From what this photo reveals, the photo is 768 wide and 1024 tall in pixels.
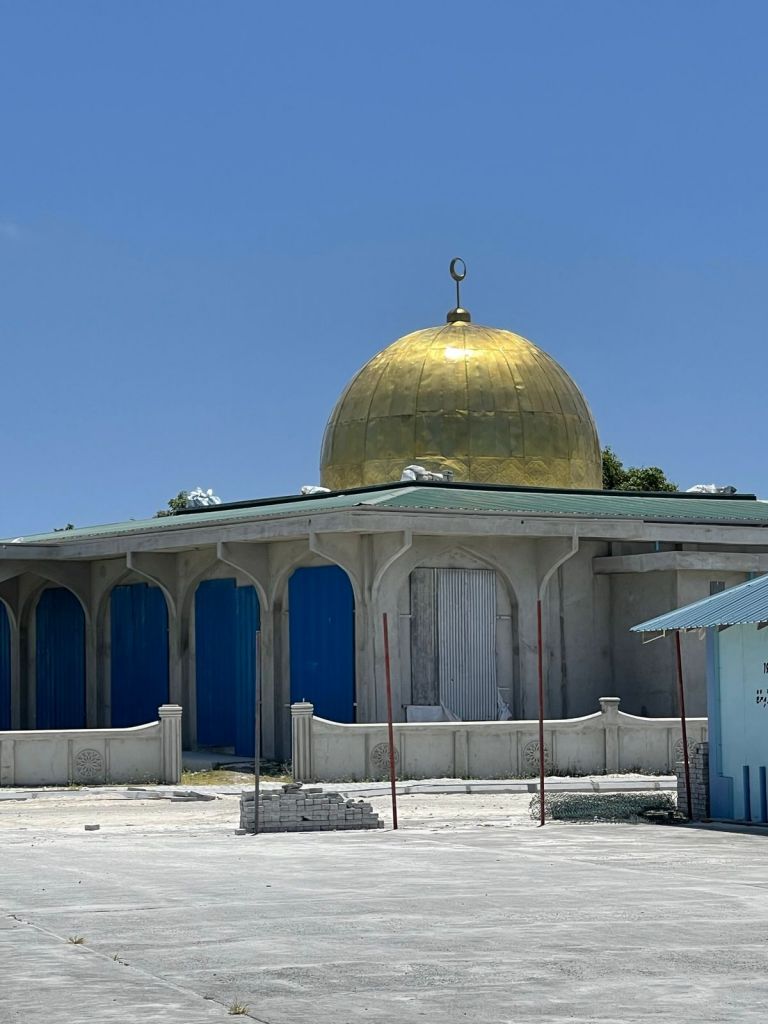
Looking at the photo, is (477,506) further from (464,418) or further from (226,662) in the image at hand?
(464,418)

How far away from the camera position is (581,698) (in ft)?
110

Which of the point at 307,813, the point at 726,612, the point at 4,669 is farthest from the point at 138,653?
the point at 726,612

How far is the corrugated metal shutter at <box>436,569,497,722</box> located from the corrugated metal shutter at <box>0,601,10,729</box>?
41.9ft

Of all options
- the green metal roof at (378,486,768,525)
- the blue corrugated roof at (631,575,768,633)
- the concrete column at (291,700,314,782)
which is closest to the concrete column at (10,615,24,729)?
the green metal roof at (378,486,768,525)

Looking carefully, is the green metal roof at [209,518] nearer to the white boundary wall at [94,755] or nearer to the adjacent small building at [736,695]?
the white boundary wall at [94,755]

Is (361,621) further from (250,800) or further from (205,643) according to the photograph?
(250,800)

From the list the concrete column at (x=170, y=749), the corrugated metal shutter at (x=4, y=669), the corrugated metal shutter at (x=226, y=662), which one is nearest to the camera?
the concrete column at (x=170, y=749)

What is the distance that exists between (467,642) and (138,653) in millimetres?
8106

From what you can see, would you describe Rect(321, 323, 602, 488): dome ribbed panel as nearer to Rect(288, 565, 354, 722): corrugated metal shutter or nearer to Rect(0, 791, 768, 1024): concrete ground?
Rect(288, 565, 354, 722): corrugated metal shutter

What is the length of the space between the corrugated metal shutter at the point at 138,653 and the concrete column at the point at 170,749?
292 inches

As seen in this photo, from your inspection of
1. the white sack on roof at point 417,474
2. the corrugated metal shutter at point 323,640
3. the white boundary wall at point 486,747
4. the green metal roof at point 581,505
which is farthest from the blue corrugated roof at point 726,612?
the white sack on roof at point 417,474

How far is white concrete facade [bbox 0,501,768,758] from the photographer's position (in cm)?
3122

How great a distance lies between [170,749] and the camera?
28859 millimetres

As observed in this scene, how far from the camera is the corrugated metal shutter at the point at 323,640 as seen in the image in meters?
31.9
